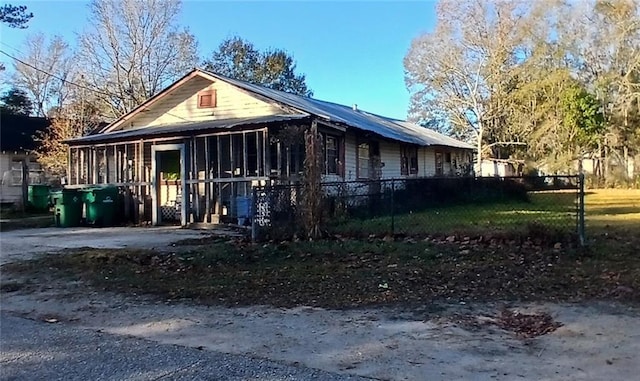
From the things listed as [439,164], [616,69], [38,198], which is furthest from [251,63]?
[616,69]

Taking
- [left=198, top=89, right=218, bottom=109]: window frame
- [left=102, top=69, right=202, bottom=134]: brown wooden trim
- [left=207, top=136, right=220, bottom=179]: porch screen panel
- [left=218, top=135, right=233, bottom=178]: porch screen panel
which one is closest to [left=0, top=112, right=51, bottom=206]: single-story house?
[left=102, top=69, right=202, bottom=134]: brown wooden trim

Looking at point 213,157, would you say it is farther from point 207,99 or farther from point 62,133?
point 62,133

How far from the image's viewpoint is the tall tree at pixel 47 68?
1363 inches

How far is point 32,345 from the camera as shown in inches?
173

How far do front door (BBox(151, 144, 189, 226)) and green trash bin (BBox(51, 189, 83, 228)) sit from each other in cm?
221

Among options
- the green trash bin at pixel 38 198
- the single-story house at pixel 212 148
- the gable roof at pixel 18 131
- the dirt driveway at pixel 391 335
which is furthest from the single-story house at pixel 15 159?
the dirt driveway at pixel 391 335

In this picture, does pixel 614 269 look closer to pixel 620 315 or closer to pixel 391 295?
pixel 620 315

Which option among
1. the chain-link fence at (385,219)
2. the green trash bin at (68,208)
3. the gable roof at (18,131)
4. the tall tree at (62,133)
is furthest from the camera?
the gable roof at (18,131)

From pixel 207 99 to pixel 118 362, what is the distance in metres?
15.0

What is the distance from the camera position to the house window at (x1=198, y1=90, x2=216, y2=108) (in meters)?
18.0

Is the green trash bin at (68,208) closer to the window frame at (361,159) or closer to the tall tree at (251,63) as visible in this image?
the window frame at (361,159)

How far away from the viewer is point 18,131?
29.7 meters

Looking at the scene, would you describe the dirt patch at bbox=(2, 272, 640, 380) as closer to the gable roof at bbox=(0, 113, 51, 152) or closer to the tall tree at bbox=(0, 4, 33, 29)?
the tall tree at bbox=(0, 4, 33, 29)

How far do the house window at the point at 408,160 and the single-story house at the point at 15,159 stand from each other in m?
18.1
